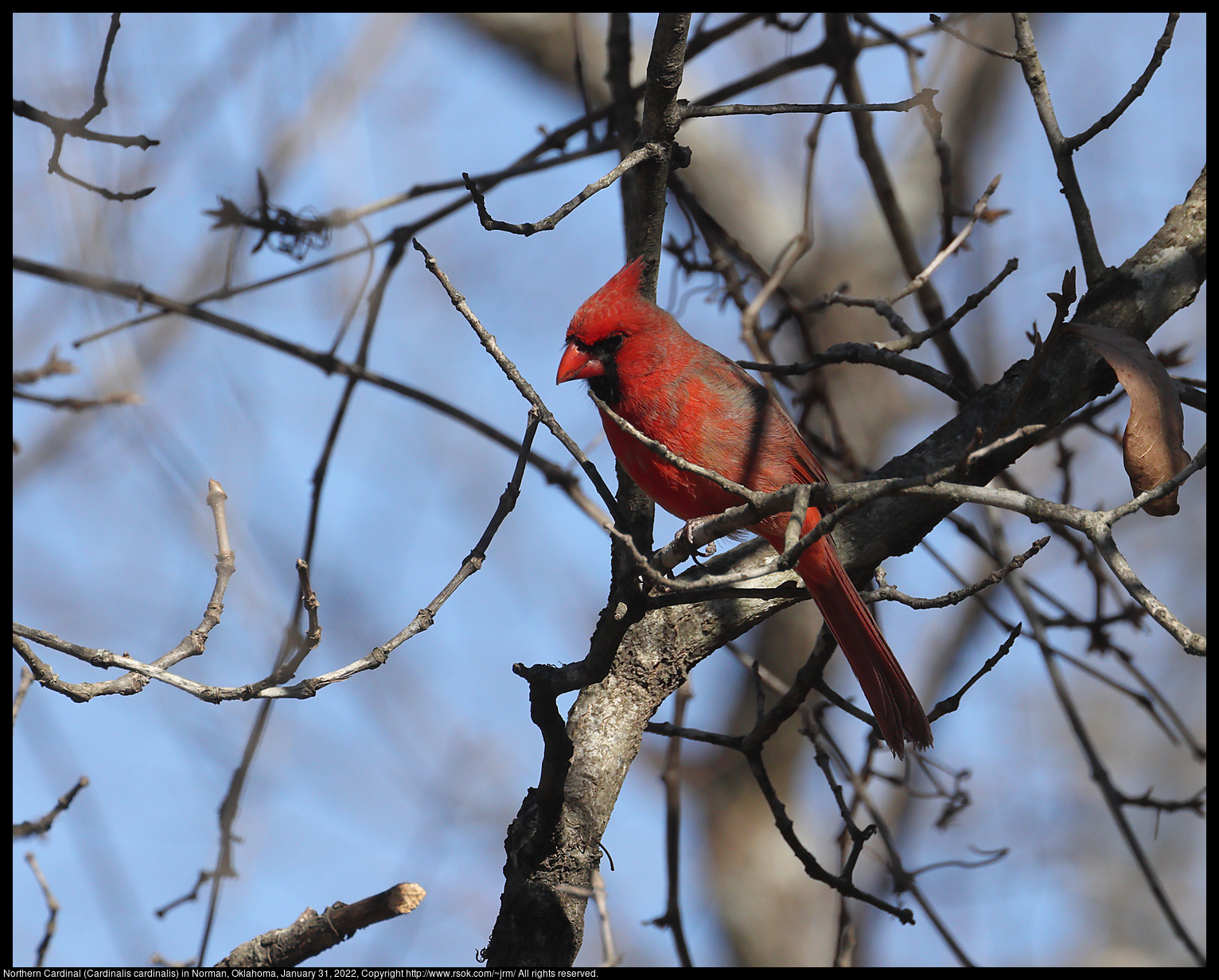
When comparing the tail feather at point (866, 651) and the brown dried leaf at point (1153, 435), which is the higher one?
the tail feather at point (866, 651)

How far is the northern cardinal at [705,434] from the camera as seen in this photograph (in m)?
2.54

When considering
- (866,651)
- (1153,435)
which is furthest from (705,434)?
(1153,435)

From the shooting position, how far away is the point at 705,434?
276 cm

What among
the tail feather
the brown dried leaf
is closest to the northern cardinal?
the tail feather

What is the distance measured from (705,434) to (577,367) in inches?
18.4

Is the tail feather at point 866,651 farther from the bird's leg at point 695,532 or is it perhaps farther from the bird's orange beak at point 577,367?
the bird's orange beak at point 577,367

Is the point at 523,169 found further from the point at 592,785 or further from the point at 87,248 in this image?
the point at 592,785

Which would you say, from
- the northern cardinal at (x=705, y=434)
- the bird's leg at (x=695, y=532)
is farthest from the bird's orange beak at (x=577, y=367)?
the bird's leg at (x=695, y=532)
